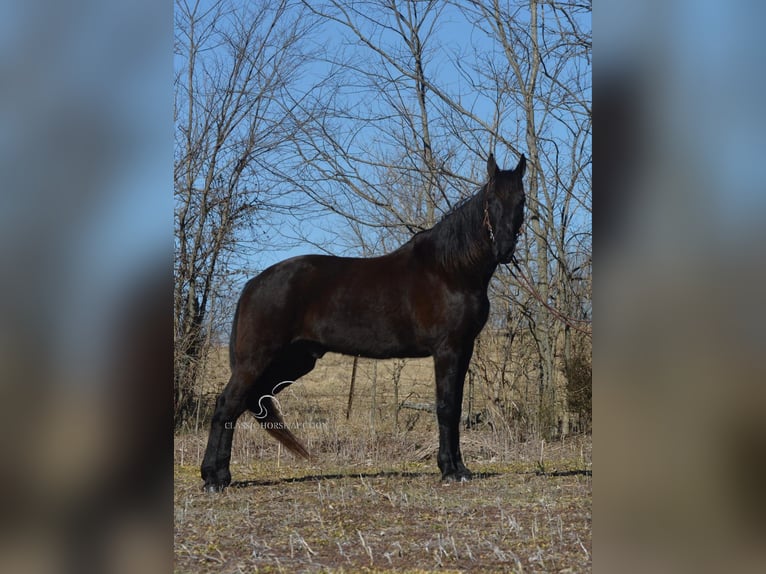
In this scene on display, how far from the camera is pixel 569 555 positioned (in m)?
3.77

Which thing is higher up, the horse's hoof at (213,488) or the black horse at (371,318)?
the black horse at (371,318)

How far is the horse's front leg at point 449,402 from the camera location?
5680mm

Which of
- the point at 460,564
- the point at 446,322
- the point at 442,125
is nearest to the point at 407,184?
the point at 442,125

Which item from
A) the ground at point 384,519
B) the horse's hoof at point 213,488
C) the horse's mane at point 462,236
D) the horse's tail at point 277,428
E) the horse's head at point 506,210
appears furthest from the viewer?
the horse's tail at point 277,428

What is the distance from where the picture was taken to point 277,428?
19.2 ft

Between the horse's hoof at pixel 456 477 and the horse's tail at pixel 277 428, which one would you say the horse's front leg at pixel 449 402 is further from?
the horse's tail at pixel 277 428

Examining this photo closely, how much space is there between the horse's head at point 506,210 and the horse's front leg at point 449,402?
35.2 inches

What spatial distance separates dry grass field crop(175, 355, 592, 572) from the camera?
385 centimetres

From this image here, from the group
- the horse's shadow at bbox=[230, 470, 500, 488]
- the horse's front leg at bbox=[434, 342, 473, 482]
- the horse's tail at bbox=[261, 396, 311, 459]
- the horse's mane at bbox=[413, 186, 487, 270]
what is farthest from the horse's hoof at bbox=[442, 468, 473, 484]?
the horse's mane at bbox=[413, 186, 487, 270]

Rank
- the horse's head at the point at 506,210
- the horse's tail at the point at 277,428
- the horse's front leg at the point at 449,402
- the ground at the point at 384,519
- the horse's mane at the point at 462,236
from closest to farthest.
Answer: the ground at the point at 384,519
the horse's head at the point at 506,210
the horse's mane at the point at 462,236
the horse's front leg at the point at 449,402
the horse's tail at the point at 277,428

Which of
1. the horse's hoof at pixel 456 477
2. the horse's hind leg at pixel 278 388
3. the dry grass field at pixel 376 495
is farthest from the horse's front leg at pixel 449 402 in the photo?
the horse's hind leg at pixel 278 388
